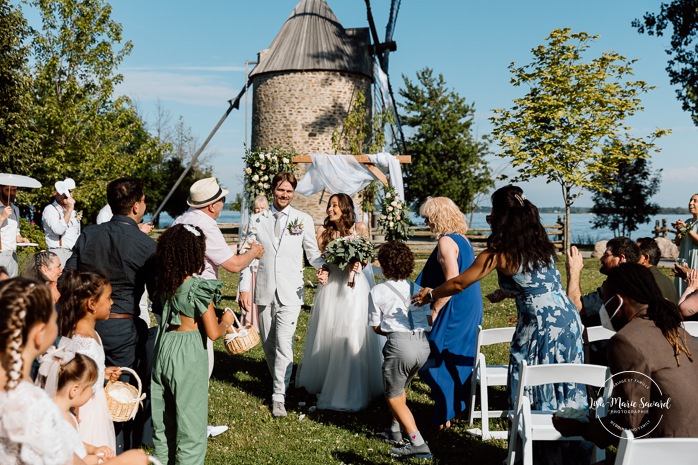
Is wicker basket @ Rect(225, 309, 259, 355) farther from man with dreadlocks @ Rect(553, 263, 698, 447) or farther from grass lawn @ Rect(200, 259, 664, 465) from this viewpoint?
man with dreadlocks @ Rect(553, 263, 698, 447)

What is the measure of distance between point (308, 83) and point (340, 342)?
19.7 metres

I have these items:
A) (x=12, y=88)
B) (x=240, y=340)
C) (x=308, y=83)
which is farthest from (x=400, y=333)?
(x=308, y=83)

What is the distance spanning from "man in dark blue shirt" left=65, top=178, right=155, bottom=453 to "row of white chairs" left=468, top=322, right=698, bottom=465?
8.89ft

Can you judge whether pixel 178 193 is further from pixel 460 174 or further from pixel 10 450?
pixel 10 450

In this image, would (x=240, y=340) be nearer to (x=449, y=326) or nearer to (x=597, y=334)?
(x=449, y=326)

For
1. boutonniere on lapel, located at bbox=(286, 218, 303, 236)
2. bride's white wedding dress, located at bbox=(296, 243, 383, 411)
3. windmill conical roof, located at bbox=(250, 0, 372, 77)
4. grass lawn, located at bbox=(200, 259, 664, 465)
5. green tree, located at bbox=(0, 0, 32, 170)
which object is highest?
windmill conical roof, located at bbox=(250, 0, 372, 77)

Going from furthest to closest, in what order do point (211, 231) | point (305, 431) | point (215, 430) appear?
1. point (305, 431)
2. point (215, 430)
3. point (211, 231)

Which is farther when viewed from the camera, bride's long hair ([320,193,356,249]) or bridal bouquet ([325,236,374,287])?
bride's long hair ([320,193,356,249])

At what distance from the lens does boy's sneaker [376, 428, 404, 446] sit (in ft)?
17.3

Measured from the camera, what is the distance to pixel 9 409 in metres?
2.03

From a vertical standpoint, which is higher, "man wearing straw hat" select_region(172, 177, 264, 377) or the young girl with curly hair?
"man wearing straw hat" select_region(172, 177, 264, 377)

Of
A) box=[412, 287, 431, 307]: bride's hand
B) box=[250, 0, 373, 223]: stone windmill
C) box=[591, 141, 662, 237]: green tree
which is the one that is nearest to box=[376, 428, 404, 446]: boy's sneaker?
box=[412, 287, 431, 307]: bride's hand

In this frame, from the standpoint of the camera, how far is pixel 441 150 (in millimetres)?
39906

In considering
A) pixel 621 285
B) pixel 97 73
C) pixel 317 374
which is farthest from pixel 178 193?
pixel 621 285
